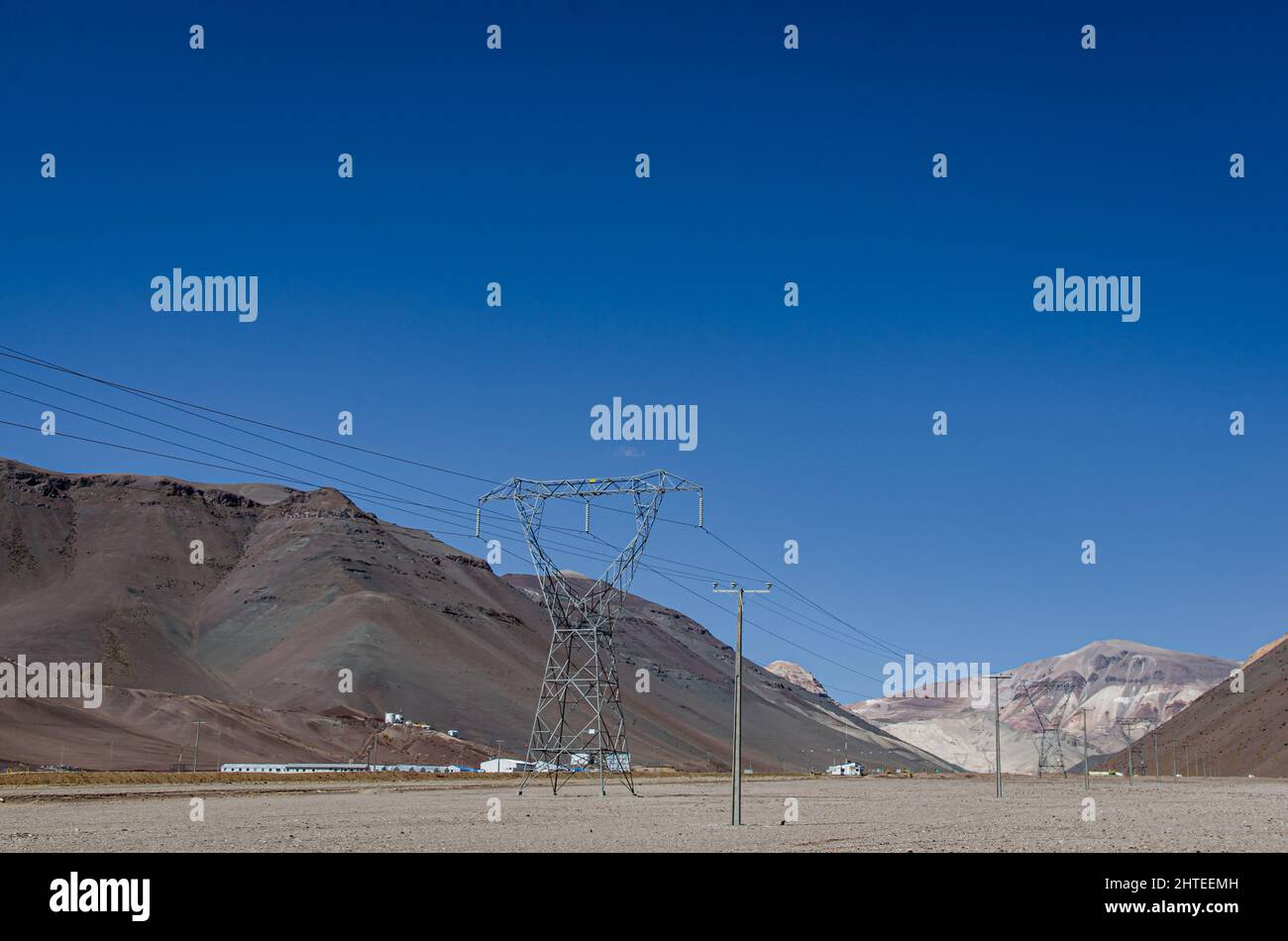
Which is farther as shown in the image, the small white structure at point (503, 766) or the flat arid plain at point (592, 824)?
the small white structure at point (503, 766)

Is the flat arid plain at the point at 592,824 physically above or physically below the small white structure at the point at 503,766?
above

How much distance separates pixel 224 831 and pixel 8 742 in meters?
107

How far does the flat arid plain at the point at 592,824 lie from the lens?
107 ft

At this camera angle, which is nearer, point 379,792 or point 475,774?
point 379,792

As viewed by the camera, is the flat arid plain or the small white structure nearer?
the flat arid plain

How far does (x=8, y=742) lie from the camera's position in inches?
5108

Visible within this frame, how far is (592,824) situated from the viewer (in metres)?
43.6

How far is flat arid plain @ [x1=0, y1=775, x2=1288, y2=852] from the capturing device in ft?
107

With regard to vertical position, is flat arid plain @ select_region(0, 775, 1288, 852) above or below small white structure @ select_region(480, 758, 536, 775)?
above

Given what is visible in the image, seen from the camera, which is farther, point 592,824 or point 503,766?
point 503,766
